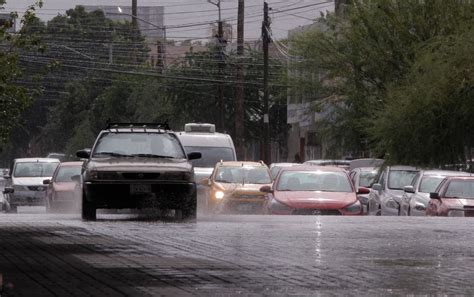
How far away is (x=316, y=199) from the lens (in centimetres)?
2864

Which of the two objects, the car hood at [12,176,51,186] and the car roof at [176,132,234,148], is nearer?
the car roof at [176,132,234,148]

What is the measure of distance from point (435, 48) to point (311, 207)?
1516cm

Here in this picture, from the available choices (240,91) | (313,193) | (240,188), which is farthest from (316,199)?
(240,91)

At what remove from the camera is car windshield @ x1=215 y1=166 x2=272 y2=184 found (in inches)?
1355

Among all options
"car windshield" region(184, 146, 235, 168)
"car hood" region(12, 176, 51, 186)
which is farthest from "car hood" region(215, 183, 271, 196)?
"car hood" region(12, 176, 51, 186)

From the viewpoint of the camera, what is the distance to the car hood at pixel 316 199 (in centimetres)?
2836

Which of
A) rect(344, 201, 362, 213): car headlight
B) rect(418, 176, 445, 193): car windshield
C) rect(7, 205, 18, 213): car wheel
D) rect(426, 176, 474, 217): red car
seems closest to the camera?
rect(344, 201, 362, 213): car headlight

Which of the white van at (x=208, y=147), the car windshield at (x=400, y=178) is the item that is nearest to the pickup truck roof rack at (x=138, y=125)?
the car windshield at (x=400, y=178)

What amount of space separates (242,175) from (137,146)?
1020cm

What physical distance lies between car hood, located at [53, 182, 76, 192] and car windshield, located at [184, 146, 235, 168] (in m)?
3.24

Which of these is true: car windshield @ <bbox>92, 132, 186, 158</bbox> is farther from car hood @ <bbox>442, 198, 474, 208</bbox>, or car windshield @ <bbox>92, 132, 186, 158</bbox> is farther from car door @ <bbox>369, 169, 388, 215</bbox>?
car door @ <bbox>369, 169, 388, 215</bbox>

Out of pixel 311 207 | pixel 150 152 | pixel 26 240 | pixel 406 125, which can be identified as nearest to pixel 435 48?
pixel 406 125

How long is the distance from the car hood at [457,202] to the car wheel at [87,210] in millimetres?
8878

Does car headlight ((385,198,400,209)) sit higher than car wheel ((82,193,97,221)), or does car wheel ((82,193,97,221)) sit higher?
car wheel ((82,193,97,221))
